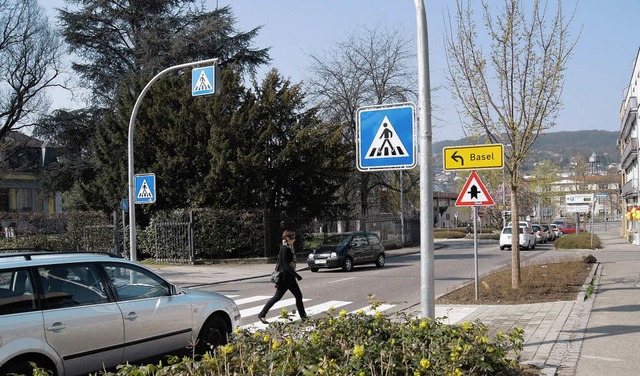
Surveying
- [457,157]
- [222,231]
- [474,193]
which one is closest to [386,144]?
[457,157]

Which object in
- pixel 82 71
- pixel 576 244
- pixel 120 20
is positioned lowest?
pixel 576 244

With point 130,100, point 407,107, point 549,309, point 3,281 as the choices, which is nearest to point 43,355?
point 3,281

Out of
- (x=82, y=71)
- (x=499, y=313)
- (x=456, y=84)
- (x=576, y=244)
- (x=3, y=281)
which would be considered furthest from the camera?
(x=576, y=244)

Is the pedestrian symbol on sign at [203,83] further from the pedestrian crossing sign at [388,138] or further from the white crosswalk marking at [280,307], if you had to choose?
the pedestrian crossing sign at [388,138]

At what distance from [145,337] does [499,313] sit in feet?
21.8

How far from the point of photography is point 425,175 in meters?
6.52

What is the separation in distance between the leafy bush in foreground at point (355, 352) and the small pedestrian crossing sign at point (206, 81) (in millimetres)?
10824

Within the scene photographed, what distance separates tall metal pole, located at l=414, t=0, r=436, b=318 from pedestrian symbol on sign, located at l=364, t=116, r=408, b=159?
0.40 meters

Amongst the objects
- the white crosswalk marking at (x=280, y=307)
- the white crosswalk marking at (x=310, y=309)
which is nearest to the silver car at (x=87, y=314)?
the white crosswalk marking at (x=310, y=309)

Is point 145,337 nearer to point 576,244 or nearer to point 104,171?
point 104,171

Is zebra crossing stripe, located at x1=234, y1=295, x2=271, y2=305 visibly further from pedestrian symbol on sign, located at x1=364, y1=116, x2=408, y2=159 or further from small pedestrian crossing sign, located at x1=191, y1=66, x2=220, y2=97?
pedestrian symbol on sign, located at x1=364, y1=116, x2=408, y2=159

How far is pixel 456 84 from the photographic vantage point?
13633 mm

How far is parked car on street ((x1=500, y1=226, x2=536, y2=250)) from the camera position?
124 ft

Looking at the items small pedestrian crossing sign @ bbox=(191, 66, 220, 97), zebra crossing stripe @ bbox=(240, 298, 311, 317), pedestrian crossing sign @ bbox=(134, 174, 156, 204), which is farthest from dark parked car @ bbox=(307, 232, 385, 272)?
small pedestrian crossing sign @ bbox=(191, 66, 220, 97)
